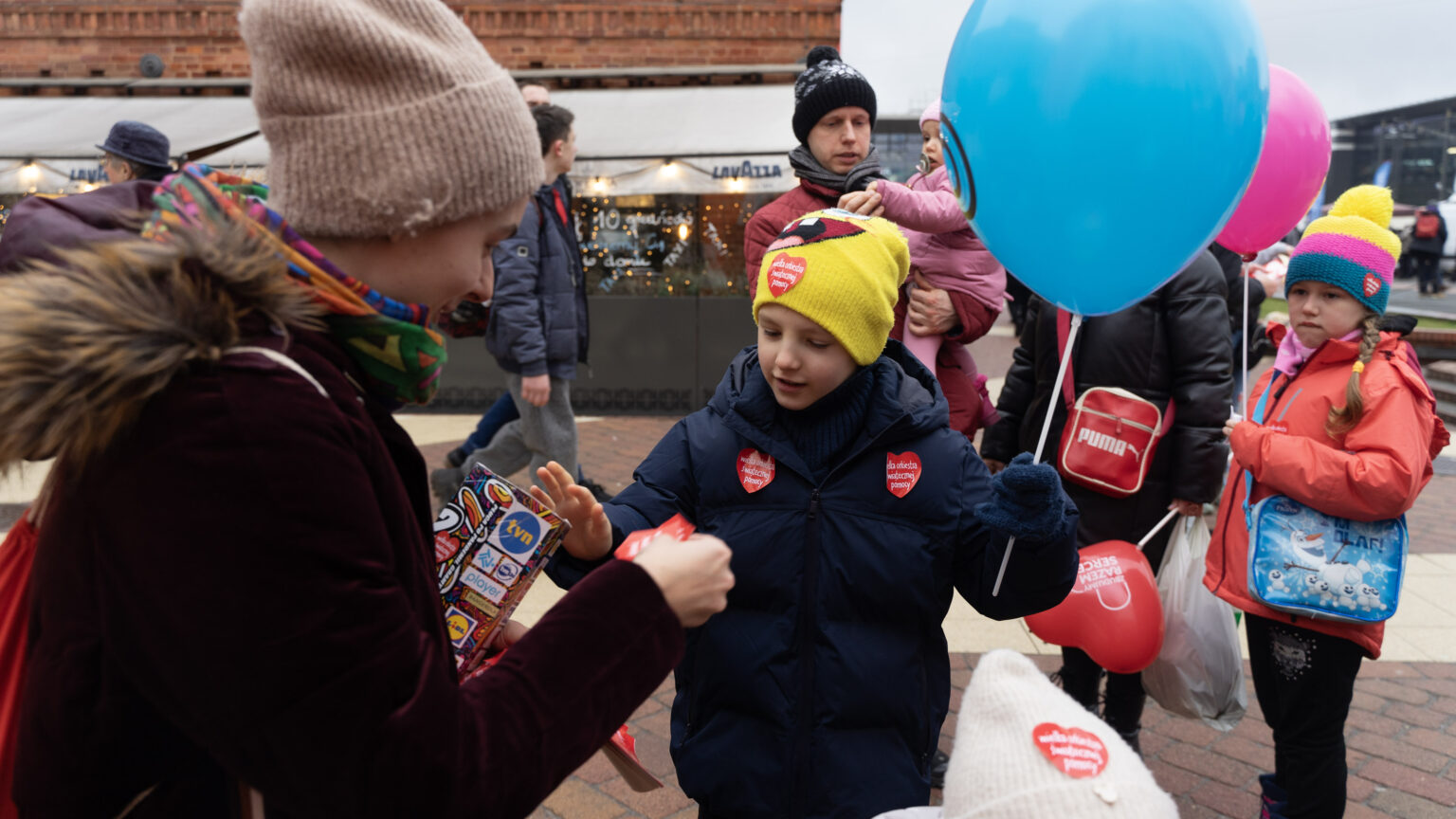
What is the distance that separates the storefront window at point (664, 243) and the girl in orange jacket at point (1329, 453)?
6688mm

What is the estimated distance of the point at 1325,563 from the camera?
8.53 ft

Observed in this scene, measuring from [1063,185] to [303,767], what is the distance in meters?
1.66

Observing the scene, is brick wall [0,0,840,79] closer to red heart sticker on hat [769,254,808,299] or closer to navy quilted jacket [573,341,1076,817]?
red heart sticker on hat [769,254,808,299]

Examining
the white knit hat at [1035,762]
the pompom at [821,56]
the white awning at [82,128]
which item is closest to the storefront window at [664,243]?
the white awning at [82,128]

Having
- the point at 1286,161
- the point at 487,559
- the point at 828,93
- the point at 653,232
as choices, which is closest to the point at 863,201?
the point at 828,93

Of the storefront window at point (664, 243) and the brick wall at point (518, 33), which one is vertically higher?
the brick wall at point (518, 33)

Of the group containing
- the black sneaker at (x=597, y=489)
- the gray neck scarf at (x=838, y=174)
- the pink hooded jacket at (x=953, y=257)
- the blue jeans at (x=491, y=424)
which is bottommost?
the black sneaker at (x=597, y=489)

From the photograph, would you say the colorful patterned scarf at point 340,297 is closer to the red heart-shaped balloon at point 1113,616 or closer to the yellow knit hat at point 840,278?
the yellow knit hat at point 840,278

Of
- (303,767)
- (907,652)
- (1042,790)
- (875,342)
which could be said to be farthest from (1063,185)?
(303,767)

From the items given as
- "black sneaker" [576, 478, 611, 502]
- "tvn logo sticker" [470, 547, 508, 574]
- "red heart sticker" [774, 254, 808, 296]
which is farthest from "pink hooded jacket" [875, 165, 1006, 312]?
"black sneaker" [576, 478, 611, 502]

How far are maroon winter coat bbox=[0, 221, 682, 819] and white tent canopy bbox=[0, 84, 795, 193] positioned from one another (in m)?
7.51

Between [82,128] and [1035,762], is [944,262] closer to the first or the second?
[1035,762]

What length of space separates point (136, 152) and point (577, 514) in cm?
522

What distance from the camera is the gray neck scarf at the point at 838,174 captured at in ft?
10.7
